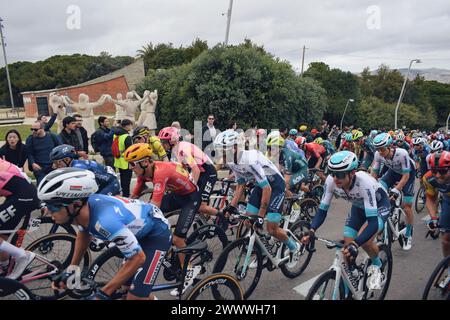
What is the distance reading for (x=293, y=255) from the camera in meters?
4.91

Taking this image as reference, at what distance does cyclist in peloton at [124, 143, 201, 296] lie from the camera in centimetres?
413

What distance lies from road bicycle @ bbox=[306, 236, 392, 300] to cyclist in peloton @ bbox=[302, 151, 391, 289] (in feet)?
0.38

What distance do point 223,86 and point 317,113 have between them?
6918mm

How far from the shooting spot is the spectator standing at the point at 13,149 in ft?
21.5

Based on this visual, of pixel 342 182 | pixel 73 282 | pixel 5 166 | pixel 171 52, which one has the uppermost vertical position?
pixel 171 52

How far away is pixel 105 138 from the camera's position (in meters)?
8.48

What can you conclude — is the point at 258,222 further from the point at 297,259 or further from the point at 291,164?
the point at 291,164

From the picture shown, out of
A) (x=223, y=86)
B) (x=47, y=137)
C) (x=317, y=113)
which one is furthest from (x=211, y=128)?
(x=317, y=113)

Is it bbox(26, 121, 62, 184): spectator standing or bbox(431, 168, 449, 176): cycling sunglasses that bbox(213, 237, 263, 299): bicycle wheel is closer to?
bbox(431, 168, 449, 176): cycling sunglasses

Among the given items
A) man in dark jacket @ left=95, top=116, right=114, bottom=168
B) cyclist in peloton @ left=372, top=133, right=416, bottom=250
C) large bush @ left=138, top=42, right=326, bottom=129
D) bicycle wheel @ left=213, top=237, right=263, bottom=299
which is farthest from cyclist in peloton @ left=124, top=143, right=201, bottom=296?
large bush @ left=138, top=42, right=326, bottom=129

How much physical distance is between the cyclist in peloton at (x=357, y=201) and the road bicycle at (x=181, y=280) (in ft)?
2.93
